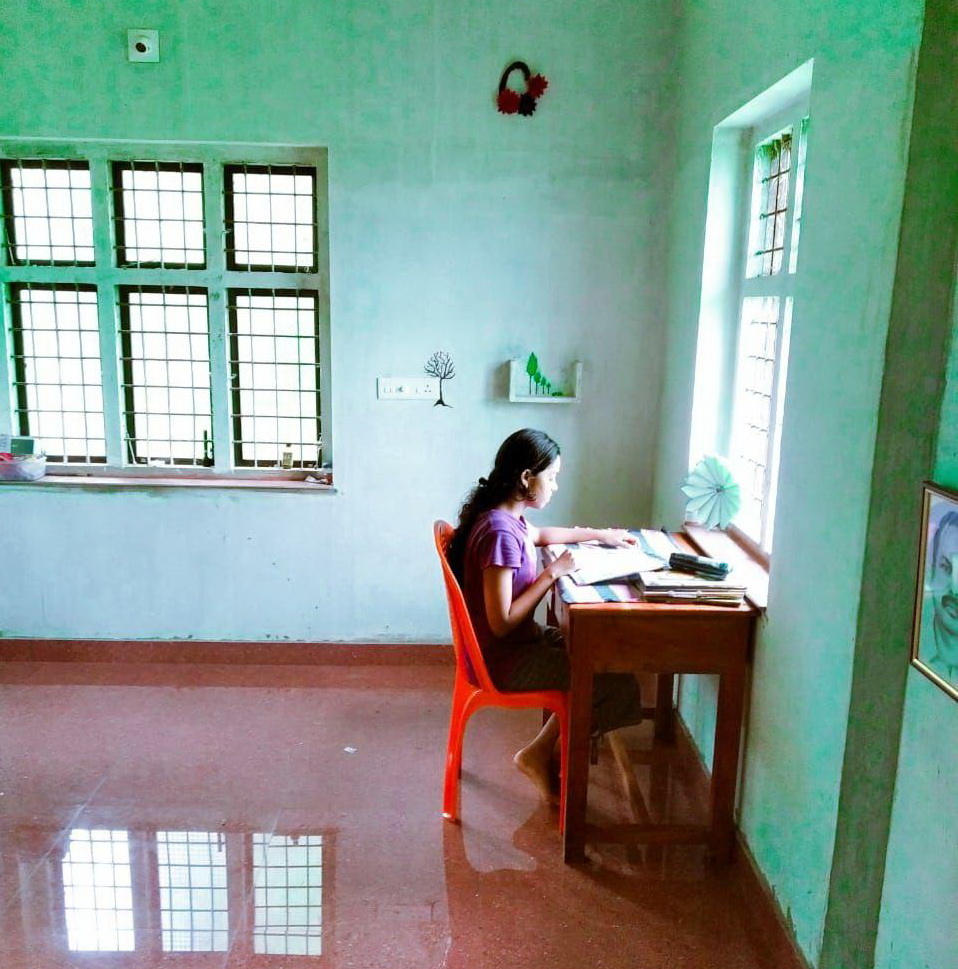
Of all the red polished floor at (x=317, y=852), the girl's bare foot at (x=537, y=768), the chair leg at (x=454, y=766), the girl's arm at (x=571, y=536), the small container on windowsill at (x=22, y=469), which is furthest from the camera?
the small container on windowsill at (x=22, y=469)

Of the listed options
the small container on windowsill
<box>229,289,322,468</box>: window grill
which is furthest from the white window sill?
<box>229,289,322,468</box>: window grill

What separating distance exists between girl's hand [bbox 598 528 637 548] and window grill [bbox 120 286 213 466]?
6.01ft

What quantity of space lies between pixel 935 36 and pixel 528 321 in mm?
2167

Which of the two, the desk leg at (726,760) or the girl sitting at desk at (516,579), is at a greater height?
the girl sitting at desk at (516,579)

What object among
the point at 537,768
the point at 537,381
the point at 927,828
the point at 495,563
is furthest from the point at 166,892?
the point at 537,381

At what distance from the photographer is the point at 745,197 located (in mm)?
2971

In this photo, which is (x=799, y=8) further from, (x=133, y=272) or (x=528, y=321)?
(x=133, y=272)

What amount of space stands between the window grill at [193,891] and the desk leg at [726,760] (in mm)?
1360

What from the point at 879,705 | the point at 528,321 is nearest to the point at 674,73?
the point at 528,321

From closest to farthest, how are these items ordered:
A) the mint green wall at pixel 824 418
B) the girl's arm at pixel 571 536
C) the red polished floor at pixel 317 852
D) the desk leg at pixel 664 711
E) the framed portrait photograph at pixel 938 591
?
1. the framed portrait photograph at pixel 938 591
2. the mint green wall at pixel 824 418
3. the red polished floor at pixel 317 852
4. the girl's arm at pixel 571 536
5. the desk leg at pixel 664 711

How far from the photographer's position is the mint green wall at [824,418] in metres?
1.75

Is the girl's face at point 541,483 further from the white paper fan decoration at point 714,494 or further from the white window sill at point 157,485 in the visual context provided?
the white window sill at point 157,485

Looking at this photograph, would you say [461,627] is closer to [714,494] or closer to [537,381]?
[714,494]

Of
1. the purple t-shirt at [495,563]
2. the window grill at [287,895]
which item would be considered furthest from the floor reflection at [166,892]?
the purple t-shirt at [495,563]
